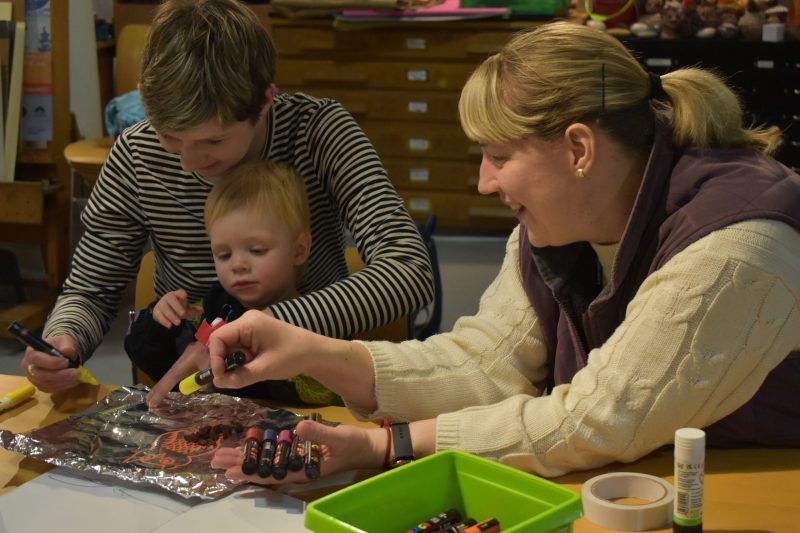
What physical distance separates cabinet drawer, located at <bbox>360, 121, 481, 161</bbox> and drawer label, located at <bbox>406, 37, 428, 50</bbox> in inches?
13.2

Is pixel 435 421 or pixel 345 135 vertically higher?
pixel 345 135

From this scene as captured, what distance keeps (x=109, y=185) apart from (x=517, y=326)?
2.60ft

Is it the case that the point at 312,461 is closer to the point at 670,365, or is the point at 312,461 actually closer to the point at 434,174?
the point at 670,365

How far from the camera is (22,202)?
3.58m

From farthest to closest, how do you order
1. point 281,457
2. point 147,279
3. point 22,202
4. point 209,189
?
point 22,202, point 147,279, point 209,189, point 281,457

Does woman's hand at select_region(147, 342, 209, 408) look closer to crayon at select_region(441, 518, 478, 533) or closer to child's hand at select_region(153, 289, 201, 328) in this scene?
child's hand at select_region(153, 289, 201, 328)

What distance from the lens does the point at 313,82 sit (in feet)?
15.3

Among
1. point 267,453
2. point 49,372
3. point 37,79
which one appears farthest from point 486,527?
point 37,79

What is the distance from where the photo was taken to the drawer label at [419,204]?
15.4ft

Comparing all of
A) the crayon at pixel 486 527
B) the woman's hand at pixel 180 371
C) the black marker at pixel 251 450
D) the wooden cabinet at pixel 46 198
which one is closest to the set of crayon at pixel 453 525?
the crayon at pixel 486 527

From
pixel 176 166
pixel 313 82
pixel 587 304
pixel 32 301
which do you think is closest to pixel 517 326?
pixel 587 304

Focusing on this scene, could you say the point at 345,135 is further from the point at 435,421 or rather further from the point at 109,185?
the point at 435,421

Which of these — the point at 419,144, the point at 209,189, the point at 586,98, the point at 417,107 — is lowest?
the point at 419,144

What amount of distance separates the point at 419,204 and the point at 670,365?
3.59 metres
